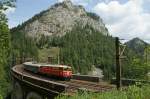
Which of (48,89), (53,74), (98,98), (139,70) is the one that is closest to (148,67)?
(139,70)

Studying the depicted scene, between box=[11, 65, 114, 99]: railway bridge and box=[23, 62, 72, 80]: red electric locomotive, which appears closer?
box=[11, 65, 114, 99]: railway bridge

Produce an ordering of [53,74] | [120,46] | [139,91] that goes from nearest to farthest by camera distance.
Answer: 1. [139,91]
2. [120,46]
3. [53,74]

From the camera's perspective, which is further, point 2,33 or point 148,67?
point 148,67

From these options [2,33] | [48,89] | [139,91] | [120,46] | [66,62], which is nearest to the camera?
Result: [139,91]

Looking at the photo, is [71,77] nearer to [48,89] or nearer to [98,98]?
[48,89]

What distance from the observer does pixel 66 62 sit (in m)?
190

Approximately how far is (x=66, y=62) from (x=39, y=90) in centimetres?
15224

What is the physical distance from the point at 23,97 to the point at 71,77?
688 cm

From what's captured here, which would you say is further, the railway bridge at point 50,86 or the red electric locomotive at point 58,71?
the red electric locomotive at point 58,71

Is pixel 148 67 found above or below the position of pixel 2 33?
below

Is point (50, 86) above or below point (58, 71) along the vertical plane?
below

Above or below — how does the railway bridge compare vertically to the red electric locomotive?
below

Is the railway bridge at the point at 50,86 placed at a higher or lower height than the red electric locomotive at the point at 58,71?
lower

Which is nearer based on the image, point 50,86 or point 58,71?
point 50,86
